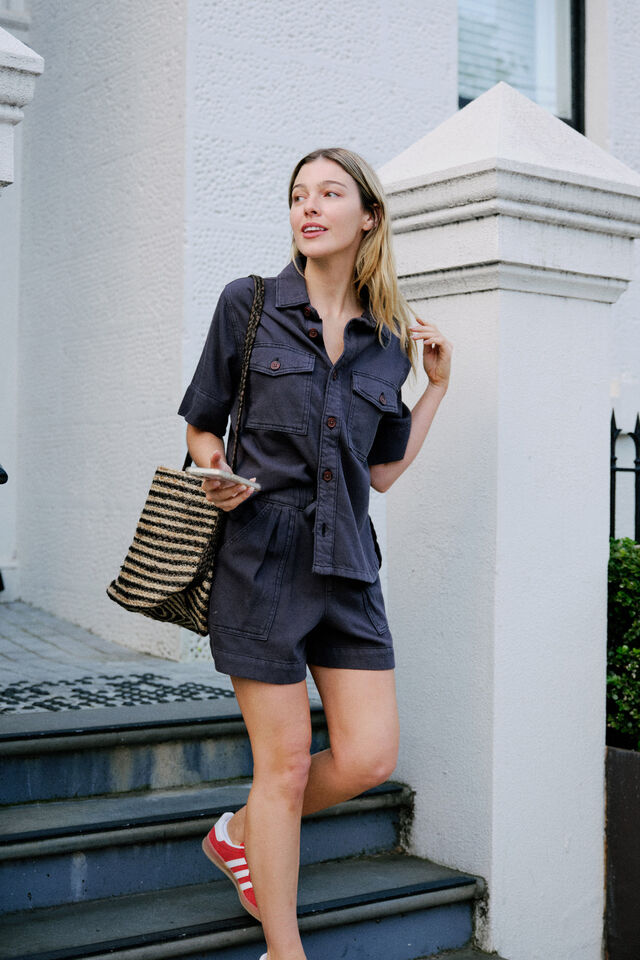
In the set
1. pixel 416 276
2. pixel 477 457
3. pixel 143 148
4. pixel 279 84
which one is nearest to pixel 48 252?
pixel 143 148

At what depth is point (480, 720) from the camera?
334 centimetres

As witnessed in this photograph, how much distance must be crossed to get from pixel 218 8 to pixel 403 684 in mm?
3349

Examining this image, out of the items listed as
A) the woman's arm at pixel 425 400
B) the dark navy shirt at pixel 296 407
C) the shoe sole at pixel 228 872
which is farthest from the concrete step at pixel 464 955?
the woman's arm at pixel 425 400

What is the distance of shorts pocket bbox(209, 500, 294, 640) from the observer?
257 centimetres

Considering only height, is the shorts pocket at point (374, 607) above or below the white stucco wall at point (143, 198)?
below

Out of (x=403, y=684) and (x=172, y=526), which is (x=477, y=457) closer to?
(x=403, y=684)

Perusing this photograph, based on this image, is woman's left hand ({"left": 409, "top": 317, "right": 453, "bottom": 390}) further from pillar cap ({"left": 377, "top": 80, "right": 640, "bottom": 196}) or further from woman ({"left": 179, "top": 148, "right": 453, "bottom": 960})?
pillar cap ({"left": 377, "top": 80, "right": 640, "bottom": 196})

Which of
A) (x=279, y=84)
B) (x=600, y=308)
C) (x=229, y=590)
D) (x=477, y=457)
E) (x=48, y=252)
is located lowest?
(x=229, y=590)

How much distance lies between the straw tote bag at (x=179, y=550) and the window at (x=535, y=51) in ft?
16.7

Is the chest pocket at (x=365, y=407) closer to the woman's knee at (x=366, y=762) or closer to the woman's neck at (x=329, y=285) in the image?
the woman's neck at (x=329, y=285)

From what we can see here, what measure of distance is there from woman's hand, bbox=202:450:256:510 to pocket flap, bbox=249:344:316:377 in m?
0.29

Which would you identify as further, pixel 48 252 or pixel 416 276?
pixel 48 252

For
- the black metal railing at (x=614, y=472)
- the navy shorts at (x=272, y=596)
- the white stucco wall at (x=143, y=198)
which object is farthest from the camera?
the white stucco wall at (x=143, y=198)

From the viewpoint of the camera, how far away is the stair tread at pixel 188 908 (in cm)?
275
